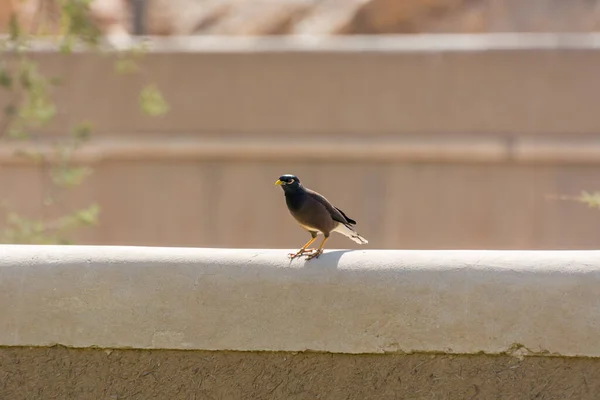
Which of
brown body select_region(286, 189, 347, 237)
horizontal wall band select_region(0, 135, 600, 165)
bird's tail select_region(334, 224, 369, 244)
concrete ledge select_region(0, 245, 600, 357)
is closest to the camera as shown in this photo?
concrete ledge select_region(0, 245, 600, 357)

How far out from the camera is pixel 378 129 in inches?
455

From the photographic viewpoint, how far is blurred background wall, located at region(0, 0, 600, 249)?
11305 millimetres

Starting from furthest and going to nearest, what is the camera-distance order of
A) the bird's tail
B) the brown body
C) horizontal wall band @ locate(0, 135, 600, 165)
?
horizontal wall band @ locate(0, 135, 600, 165) < the bird's tail < the brown body

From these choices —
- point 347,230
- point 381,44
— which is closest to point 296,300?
point 347,230

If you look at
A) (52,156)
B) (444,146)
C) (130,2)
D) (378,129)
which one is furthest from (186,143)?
(130,2)

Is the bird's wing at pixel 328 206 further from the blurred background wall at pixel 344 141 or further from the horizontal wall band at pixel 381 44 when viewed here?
the horizontal wall band at pixel 381 44

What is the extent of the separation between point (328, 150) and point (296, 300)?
835 centimetres

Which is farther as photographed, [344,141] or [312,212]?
[344,141]

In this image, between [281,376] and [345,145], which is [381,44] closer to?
[345,145]

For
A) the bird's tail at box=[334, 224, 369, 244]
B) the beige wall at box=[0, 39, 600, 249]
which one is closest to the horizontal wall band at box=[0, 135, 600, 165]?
the beige wall at box=[0, 39, 600, 249]

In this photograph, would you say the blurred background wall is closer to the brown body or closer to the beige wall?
the beige wall

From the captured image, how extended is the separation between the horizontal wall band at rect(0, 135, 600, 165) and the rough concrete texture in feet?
26.3

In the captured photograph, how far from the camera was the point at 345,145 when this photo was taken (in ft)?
37.9

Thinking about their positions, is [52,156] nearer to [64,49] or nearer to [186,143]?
[186,143]
